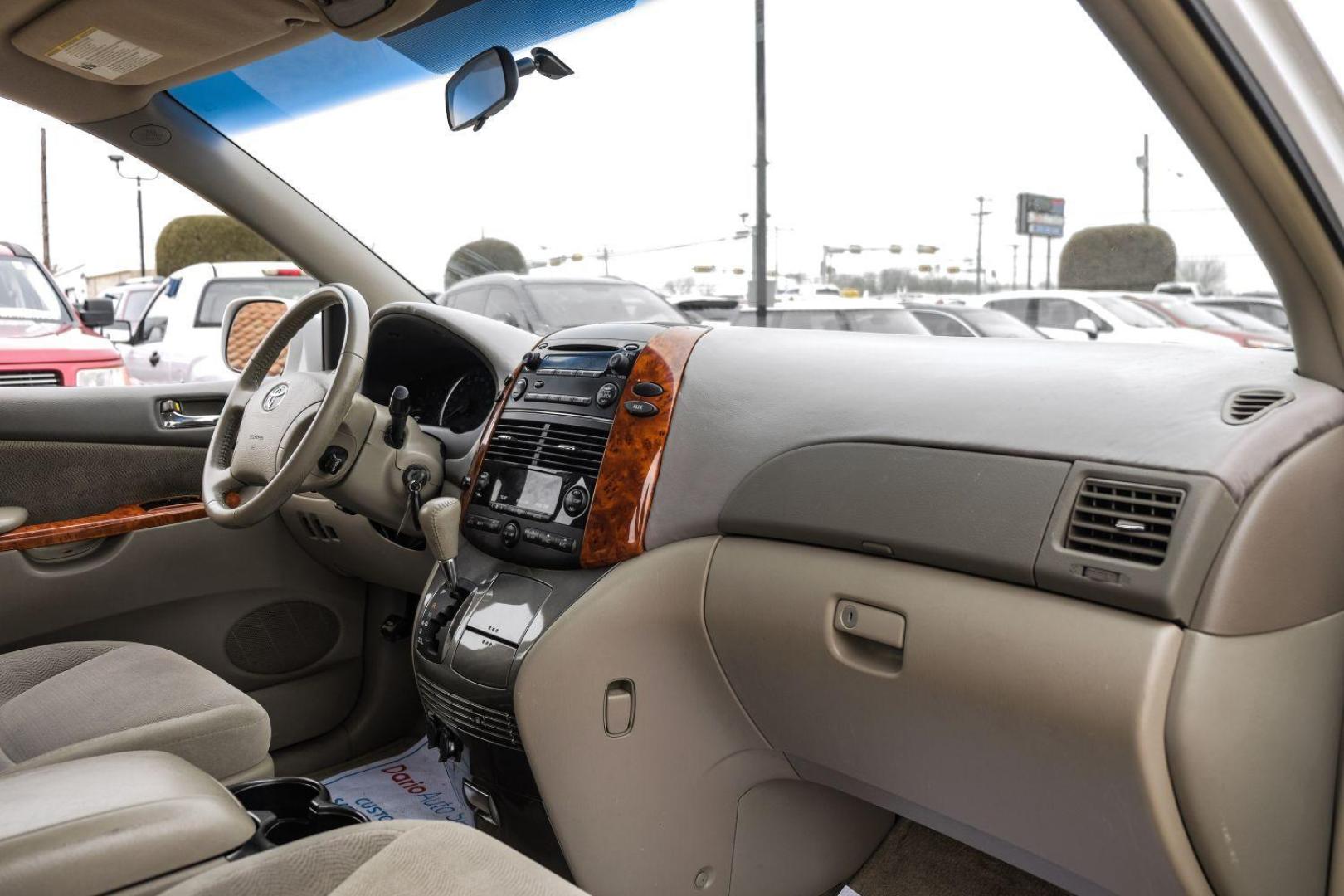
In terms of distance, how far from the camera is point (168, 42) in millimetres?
1790

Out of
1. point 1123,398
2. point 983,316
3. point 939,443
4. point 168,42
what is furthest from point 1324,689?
point 168,42

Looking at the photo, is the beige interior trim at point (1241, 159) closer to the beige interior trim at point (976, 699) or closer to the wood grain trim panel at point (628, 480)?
the beige interior trim at point (976, 699)

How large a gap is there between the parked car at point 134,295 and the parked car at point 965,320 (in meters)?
10.7

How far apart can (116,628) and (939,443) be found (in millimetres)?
1913

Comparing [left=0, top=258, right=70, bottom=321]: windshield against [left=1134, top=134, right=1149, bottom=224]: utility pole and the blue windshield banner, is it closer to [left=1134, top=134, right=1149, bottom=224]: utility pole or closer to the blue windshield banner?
the blue windshield banner

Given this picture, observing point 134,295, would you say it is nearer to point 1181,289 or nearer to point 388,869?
point 1181,289

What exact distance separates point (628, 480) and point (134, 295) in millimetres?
12777

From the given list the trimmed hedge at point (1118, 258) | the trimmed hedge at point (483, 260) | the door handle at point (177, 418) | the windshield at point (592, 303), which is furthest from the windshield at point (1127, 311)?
the door handle at point (177, 418)

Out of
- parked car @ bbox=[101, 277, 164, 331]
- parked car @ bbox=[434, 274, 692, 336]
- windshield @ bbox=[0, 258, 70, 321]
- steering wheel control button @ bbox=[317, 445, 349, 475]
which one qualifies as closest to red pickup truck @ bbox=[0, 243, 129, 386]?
windshield @ bbox=[0, 258, 70, 321]

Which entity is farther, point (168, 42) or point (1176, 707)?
point (168, 42)

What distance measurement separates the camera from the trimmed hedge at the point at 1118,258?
1909 mm

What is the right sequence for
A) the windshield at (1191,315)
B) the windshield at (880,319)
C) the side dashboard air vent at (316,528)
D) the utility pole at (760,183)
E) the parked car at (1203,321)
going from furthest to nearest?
the utility pole at (760,183)
the side dashboard air vent at (316,528)
the windshield at (880,319)
the windshield at (1191,315)
the parked car at (1203,321)

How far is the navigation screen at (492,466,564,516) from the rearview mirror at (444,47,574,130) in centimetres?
66

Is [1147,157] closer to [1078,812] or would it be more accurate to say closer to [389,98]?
[1078,812]
